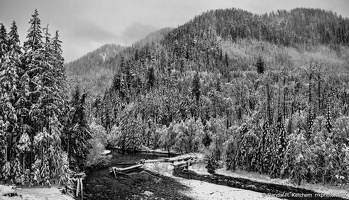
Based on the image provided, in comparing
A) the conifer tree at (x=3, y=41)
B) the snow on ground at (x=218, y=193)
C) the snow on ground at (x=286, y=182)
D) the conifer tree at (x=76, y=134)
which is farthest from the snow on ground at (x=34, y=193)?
the snow on ground at (x=286, y=182)

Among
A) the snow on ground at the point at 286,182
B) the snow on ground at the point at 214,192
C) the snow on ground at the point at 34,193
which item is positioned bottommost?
the snow on ground at the point at 286,182

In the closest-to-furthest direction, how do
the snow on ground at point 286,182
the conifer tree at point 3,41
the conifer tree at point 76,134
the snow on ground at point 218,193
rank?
the conifer tree at point 3,41, the snow on ground at point 218,193, the snow on ground at point 286,182, the conifer tree at point 76,134

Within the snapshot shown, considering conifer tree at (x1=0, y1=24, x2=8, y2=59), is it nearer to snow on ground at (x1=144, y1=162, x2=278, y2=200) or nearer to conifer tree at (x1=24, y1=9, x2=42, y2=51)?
conifer tree at (x1=24, y1=9, x2=42, y2=51)

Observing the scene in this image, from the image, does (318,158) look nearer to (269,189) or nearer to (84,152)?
(269,189)

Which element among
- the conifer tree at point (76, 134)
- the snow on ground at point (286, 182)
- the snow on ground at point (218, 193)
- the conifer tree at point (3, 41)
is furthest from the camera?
the conifer tree at point (76, 134)

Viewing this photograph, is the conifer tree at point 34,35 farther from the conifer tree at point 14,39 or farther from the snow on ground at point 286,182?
the snow on ground at point 286,182

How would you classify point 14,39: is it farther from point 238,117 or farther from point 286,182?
point 238,117

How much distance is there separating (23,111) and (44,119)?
2335 millimetres

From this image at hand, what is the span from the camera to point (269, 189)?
44.3 metres

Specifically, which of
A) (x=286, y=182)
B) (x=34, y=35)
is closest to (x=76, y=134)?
(x=34, y=35)

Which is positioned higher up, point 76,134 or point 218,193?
point 76,134

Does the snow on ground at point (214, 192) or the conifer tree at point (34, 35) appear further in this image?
the snow on ground at point (214, 192)

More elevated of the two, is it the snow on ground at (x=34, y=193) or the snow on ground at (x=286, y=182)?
the snow on ground at (x=34, y=193)

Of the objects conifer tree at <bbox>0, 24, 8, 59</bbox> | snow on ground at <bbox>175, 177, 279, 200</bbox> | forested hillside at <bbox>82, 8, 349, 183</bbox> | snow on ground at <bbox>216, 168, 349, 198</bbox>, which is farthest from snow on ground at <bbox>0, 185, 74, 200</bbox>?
forested hillside at <bbox>82, 8, 349, 183</bbox>
